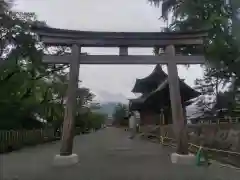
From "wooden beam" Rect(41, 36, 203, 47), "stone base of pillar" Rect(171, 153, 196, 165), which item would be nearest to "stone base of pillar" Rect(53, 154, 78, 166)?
"stone base of pillar" Rect(171, 153, 196, 165)

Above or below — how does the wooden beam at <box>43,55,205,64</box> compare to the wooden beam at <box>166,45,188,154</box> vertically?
above

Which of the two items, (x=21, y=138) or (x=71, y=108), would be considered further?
(x=21, y=138)

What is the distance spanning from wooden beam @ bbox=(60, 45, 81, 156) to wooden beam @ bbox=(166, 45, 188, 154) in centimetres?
370

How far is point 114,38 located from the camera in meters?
13.3

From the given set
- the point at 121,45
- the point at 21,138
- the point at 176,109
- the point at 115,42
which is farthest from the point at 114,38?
the point at 21,138

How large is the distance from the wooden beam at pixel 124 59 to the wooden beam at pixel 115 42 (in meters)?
0.50

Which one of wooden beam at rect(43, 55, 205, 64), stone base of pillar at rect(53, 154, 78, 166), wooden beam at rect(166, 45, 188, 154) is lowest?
stone base of pillar at rect(53, 154, 78, 166)

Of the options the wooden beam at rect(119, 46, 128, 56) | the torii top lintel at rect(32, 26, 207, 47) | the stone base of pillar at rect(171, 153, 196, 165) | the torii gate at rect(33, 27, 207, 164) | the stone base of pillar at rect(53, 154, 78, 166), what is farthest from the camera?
the wooden beam at rect(119, 46, 128, 56)

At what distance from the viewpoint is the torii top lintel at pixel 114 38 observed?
13.1 meters

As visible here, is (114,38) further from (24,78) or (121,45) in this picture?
(24,78)

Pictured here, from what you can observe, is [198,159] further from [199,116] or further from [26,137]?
[199,116]

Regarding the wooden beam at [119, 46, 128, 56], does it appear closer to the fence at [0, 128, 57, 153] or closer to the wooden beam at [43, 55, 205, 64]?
the wooden beam at [43, 55, 205, 64]

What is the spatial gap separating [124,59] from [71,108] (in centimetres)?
286

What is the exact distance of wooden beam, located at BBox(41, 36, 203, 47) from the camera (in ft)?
43.3
